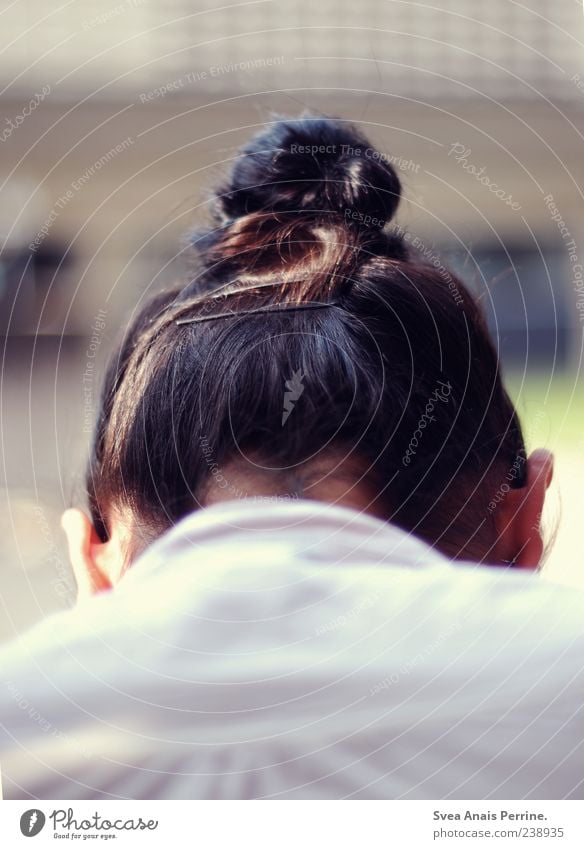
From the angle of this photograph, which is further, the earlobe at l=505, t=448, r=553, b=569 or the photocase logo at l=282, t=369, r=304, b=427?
the earlobe at l=505, t=448, r=553, b=569

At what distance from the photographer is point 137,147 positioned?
0.77 m

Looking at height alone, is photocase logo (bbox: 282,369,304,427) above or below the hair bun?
below

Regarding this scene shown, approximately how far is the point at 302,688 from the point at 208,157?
0.51 metres

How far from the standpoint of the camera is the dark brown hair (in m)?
0.62
